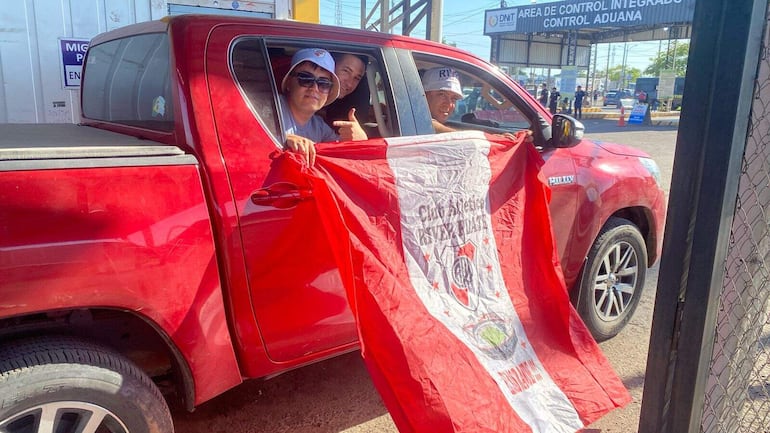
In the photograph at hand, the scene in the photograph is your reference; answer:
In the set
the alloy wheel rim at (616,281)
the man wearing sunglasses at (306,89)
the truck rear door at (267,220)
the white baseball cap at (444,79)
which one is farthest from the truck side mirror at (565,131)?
the truck rear door at (267,220)

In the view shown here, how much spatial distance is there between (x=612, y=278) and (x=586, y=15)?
31.5 meters

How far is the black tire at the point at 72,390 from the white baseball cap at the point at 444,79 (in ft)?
7.09

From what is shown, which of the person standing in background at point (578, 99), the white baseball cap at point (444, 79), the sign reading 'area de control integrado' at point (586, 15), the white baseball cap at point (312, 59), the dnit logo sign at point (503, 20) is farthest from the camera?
the dnit logo sign at point (503, 20)

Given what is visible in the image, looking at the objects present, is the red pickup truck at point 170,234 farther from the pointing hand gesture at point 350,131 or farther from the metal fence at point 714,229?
the metal fence at point 714,229

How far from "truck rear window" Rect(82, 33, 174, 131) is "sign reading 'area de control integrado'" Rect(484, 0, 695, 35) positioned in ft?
90.4

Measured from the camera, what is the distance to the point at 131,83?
2.78 meters

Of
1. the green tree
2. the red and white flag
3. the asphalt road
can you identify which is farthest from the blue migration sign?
the green tree

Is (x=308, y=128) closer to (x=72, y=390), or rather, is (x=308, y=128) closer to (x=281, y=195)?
(x=281, y=195)

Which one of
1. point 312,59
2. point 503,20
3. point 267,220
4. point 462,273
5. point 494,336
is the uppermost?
point 503,20

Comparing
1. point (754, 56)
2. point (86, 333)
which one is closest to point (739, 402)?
point (754, 56)

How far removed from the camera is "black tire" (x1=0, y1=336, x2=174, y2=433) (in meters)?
1.79

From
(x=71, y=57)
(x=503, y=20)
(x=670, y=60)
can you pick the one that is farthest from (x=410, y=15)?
(x=670, y=60)

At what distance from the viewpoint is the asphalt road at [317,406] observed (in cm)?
285

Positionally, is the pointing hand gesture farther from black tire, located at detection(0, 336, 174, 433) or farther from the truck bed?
black tire, located at detection(0, 336, 174, 433)
